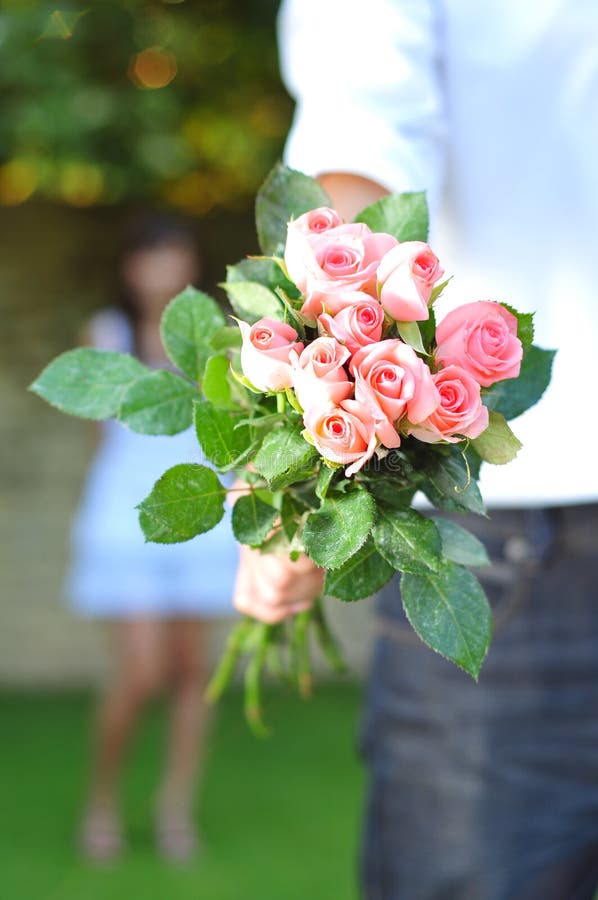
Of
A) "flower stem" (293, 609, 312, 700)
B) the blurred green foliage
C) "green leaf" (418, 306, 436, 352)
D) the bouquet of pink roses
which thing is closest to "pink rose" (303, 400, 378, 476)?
the bouquet of pink roses

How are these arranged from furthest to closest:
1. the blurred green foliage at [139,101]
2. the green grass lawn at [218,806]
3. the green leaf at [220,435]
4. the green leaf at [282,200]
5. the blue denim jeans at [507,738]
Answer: the blurred green foliage at [139,101] → the green grass lawn at [218,806] → the blue denim jeans at [507,738] → the green leaf at [282,200] → the green leaf at [220,435]

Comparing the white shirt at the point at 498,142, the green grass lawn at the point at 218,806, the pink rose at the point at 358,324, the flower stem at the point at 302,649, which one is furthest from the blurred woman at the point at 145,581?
the pink rose at the point at 358,324

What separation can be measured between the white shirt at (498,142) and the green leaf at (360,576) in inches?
13.0

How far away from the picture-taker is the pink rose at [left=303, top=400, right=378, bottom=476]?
0.92 metres

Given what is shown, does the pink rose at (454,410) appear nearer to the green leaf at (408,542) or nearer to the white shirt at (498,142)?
the green leaf at (408,542)

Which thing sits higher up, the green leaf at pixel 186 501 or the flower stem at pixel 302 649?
the green leaf at pixel 186 501

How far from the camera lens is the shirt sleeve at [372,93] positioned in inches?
48.6

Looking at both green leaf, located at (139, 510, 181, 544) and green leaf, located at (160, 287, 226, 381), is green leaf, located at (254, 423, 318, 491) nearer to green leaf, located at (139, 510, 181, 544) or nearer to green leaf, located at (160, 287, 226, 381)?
green leaf, located at (139, 510, 181, 544)

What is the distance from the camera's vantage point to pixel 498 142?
132 centimetres

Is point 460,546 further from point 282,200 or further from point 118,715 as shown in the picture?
point 118,715

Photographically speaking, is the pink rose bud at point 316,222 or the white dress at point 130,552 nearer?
the pink rose bud at point 316,222

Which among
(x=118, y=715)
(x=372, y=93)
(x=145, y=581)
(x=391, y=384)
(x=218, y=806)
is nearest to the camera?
(x=391, y=384)

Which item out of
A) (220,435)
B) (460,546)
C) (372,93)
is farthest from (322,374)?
(372,93)

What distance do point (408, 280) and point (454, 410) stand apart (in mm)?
105
